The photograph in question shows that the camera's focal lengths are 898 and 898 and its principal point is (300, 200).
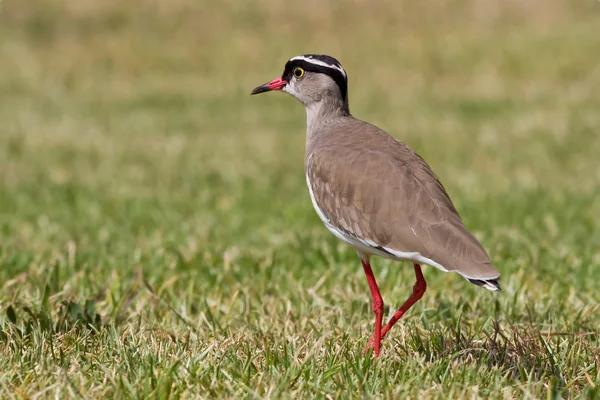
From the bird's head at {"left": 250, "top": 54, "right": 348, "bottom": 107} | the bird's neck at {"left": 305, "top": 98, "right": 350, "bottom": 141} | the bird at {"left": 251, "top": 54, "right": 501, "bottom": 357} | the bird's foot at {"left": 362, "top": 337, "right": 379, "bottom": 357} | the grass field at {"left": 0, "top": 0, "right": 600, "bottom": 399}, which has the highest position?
the bird's head at {"left": 250, "top": 54, "right": 348, "bottom": 107}

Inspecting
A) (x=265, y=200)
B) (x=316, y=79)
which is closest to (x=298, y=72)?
(x=316, y=79)

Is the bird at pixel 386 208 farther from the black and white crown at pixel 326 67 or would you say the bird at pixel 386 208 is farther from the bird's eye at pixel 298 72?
the bird's eye at pixel 298 72

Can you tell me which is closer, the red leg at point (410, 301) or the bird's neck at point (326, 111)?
the red leg at point (410, 301)

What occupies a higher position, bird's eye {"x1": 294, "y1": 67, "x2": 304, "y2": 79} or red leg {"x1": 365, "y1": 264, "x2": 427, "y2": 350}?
bird's eye {"x1": 294, "y1": 67, "x2": 304, "y2": 79}

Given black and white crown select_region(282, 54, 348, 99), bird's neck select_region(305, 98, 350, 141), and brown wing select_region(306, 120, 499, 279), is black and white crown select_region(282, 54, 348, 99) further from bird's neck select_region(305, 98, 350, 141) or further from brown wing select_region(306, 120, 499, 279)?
brown wing select_region(306, 120, 499, 279)

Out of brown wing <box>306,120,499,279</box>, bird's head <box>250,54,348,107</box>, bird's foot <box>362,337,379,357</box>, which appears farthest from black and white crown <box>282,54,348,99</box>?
bird's foot <box>362,337,379,357</box>

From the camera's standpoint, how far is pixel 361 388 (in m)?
4.08

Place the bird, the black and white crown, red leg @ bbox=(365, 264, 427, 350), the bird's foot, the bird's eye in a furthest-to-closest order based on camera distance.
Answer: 1. the bird's eye
2. the black and white crown
3. red leg @ bbox=(365, 264, 427, 350)
4. the bird's foot
5. the bird

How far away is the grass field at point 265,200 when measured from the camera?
172 inches

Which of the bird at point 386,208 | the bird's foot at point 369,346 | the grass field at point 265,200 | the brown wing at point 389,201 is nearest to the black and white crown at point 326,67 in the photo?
the bird at point 386,208

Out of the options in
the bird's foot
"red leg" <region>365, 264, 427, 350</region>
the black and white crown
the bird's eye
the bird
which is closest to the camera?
the bird

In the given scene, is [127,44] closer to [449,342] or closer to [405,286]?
[405,286]

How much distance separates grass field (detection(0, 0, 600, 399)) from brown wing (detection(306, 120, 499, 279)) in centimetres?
54

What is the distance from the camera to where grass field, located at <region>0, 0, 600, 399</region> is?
4.37 metres
